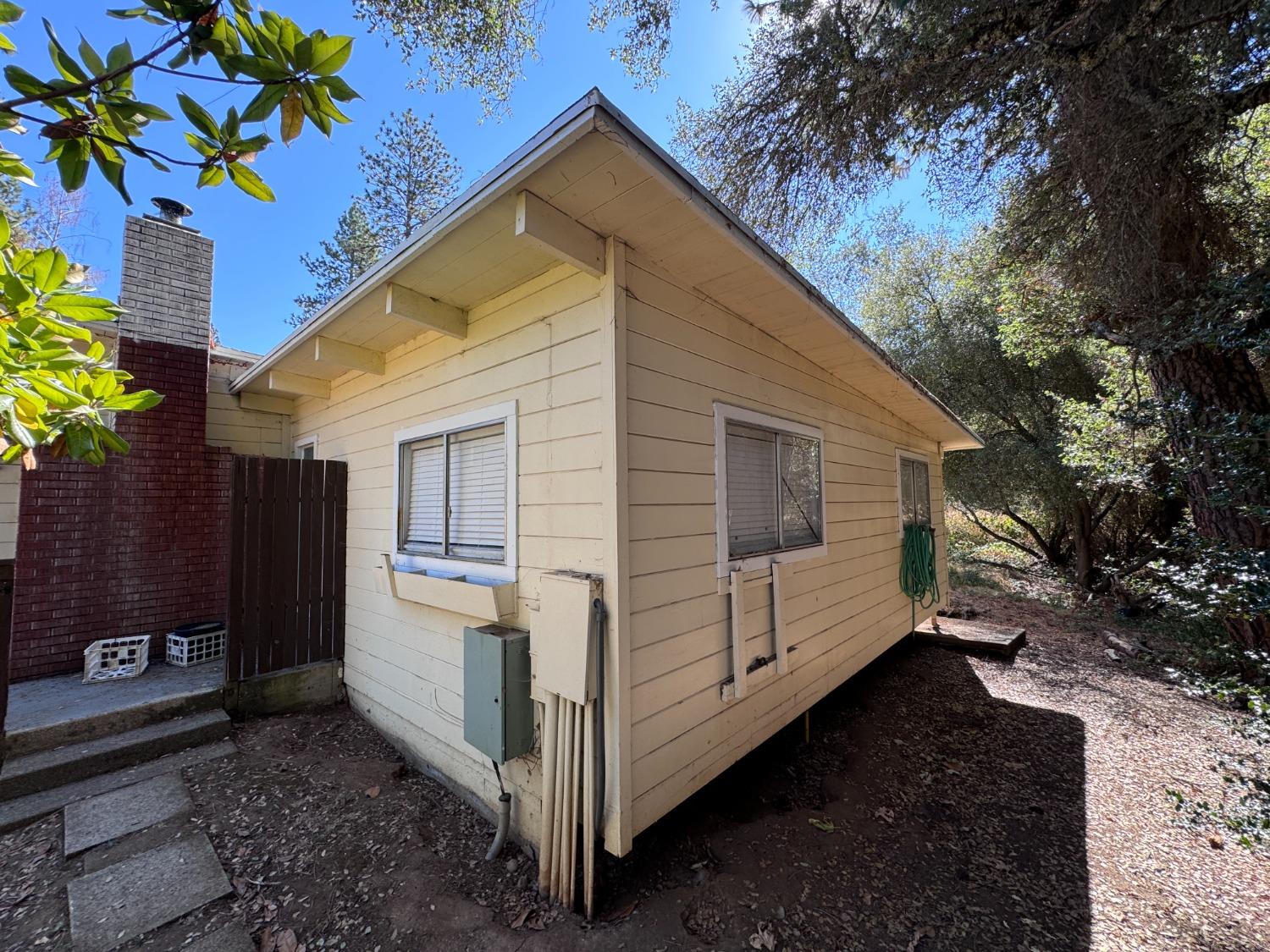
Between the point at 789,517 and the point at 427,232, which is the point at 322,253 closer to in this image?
the point at 427,232

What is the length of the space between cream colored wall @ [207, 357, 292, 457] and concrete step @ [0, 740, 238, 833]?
118 inches

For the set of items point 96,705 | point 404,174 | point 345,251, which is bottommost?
point 96,705

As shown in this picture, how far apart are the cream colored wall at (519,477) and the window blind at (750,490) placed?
39.2 inches

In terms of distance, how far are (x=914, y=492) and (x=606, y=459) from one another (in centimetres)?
554

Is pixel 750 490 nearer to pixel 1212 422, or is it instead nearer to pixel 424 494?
pixel 424 494

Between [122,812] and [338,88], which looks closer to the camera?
[338,88]

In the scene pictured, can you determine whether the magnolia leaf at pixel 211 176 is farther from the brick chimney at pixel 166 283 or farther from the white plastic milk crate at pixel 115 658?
the brick chimney at pixel 166 283

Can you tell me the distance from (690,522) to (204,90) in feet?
7.05

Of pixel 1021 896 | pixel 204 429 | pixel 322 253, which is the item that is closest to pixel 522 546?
pixel 1021 896

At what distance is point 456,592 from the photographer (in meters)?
2.71

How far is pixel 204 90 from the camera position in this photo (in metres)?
0.99

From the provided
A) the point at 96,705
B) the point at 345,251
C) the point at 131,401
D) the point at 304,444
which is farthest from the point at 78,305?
the point at 345,251

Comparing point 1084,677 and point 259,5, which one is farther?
point 1084,677

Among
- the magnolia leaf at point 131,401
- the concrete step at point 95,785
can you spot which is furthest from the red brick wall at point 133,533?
the magnolia leaf at point 131,401
